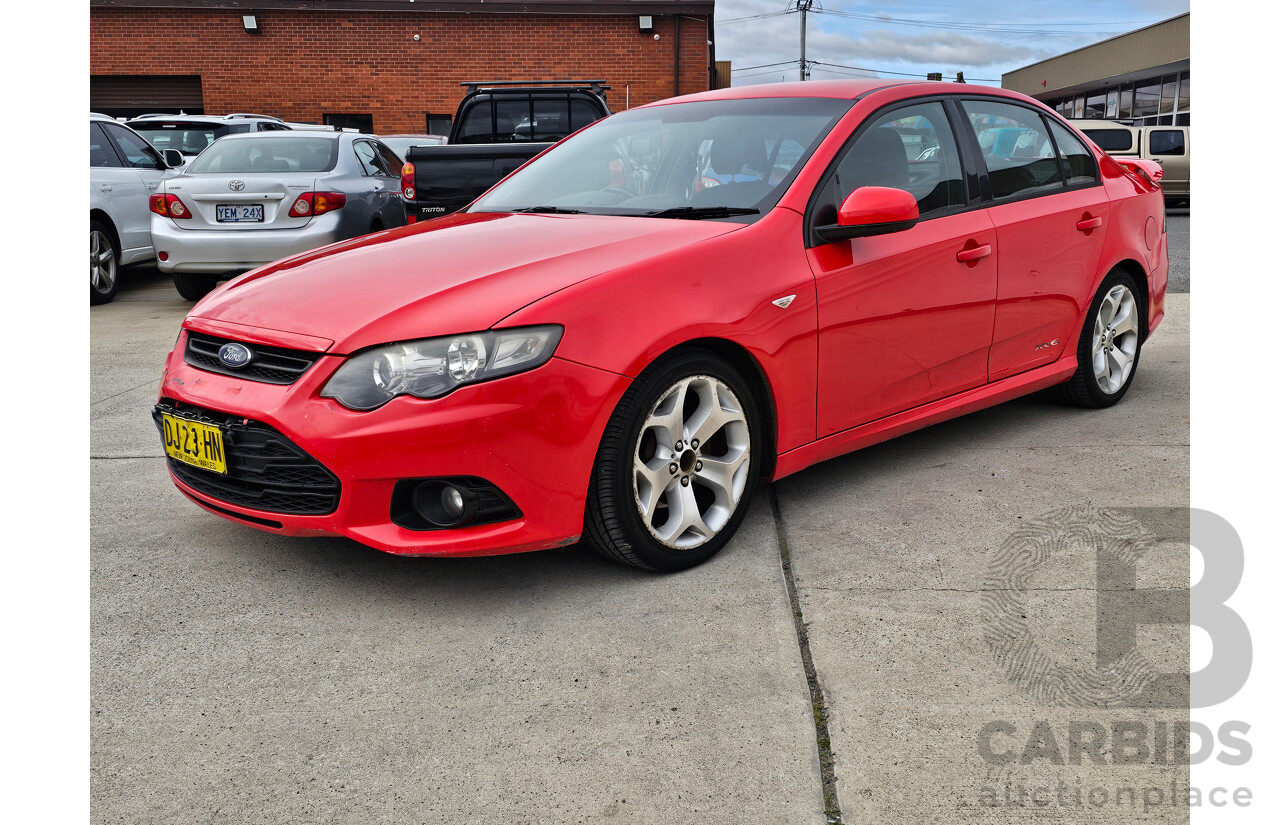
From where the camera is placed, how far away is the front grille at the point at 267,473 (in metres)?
2.98

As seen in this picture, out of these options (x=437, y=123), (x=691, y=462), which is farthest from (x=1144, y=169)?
(x=437, y=123)

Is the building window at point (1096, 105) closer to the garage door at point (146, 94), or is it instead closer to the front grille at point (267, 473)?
the garage door at point (146, 94)

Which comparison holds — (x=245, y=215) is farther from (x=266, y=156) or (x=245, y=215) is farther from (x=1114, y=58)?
(x=1114, y=58)

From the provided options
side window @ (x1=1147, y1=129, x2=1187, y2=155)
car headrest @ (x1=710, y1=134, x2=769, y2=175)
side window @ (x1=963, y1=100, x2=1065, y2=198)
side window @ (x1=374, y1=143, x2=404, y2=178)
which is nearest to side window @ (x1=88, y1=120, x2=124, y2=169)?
side window @ (x1=374, y1=143, x2=404, y2=178)

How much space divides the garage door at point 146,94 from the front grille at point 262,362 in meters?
22.7

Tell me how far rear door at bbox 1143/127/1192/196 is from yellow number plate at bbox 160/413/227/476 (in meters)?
19.3

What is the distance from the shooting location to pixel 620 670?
2.75 m

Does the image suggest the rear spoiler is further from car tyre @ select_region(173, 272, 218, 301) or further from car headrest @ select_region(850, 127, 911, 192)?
car tyre @ select_region(173, 272, 218, 301)

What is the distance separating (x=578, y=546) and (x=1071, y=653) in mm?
1559

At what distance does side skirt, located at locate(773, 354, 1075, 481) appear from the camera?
12.1 feet

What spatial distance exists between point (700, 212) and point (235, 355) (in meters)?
1.59

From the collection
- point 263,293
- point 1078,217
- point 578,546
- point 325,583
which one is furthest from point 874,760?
point 1078,217

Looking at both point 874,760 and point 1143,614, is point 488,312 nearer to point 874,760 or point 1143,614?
point 874,760

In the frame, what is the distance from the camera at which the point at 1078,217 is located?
4727 millimetres
